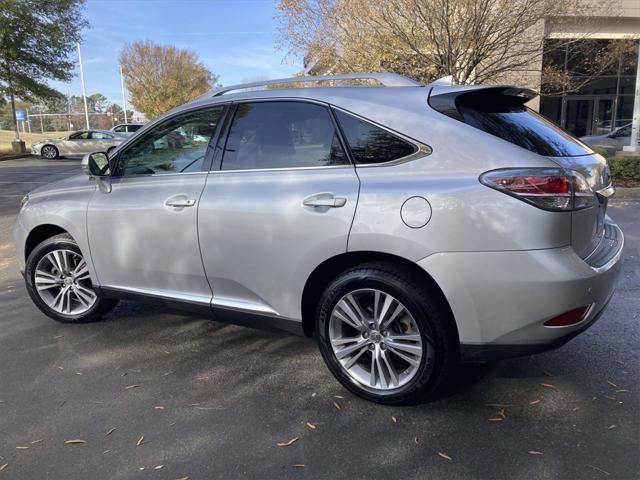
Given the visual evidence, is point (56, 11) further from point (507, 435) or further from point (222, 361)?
point (507, 435)

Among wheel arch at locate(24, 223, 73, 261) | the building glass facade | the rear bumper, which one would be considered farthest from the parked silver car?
the rear bumper

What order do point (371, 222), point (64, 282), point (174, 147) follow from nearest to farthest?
point (371, 222), point (174, 147), point (64, 282)

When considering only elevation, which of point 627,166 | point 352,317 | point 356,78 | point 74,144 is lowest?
point 352,317

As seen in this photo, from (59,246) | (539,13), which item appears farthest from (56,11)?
(59,246)

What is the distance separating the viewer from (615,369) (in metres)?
3.46

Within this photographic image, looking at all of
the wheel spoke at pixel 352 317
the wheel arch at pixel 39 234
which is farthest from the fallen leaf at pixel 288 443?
the wheel arch at pixel 39 234

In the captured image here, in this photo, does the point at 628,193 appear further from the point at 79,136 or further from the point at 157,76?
the point at 157,76

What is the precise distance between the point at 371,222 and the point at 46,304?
3065 millimetres

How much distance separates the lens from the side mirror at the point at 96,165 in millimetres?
3994

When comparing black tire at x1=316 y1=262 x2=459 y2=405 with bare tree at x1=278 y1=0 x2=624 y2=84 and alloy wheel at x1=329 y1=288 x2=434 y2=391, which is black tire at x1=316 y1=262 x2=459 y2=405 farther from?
bare tree at x1=278 y1=0 x2=624 y2=84

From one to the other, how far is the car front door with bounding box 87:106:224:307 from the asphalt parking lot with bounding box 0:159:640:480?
1.77 ft

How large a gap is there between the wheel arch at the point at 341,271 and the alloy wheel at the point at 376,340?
17cm

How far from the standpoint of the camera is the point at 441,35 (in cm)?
1109

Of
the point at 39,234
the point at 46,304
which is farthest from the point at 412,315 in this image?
the point at 39,234
